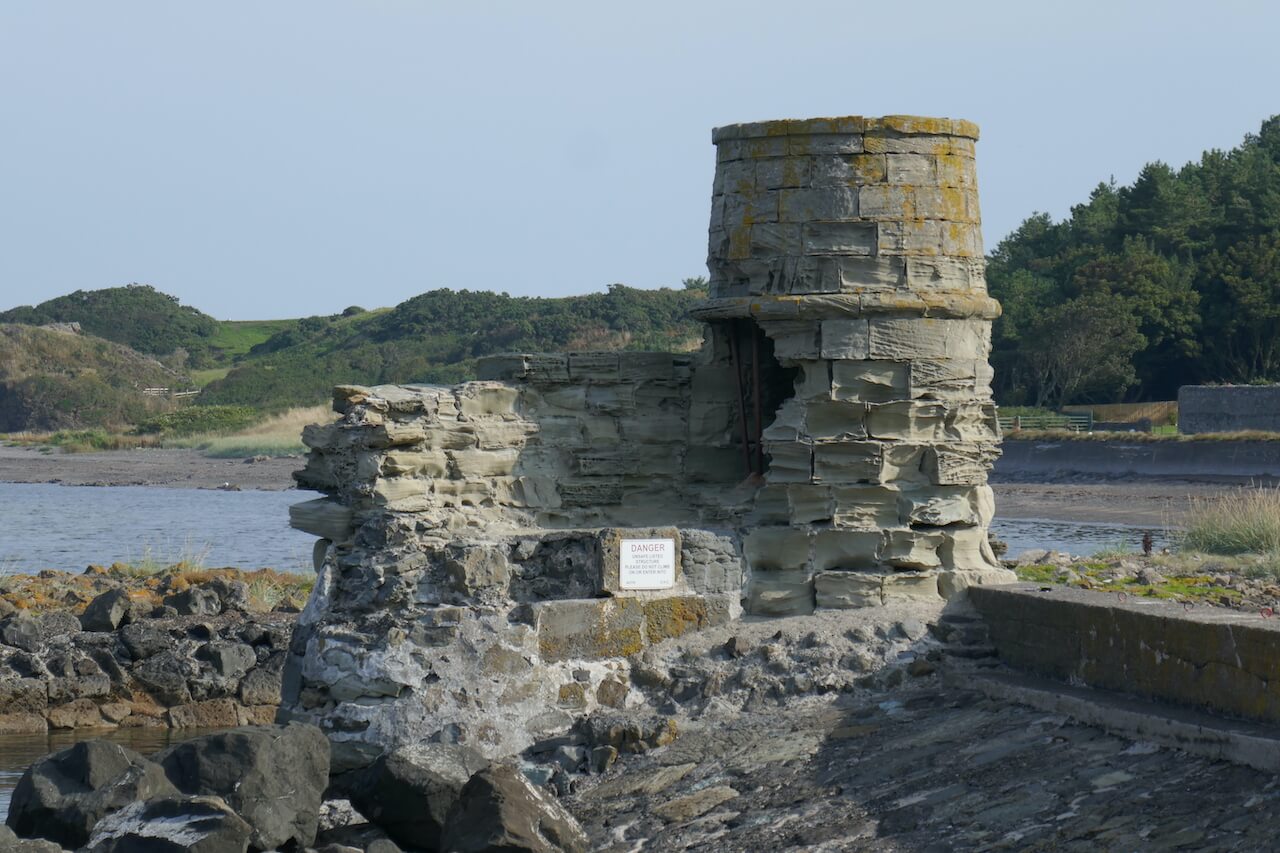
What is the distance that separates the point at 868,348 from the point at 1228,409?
997 inches

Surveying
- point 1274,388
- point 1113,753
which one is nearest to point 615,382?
point 1113,753

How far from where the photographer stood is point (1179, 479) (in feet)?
104

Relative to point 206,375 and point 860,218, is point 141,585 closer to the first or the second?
point 860,218

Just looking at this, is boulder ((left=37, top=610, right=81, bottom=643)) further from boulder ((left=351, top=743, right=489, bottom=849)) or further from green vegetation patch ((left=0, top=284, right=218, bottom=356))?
green vegetation patch ((left=0, top=284, right=218, bottom=356))

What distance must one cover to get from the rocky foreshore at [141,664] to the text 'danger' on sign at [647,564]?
234 inches

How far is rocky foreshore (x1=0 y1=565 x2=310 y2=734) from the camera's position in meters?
15.1

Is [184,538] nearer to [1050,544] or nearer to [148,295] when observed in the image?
[1050,544]

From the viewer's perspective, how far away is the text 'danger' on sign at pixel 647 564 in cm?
1020

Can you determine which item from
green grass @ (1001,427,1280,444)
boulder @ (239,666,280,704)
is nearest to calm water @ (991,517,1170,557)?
green grass @ (1001,427,1280,444)

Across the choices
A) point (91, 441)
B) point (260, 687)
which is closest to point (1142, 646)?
point (260, 687)

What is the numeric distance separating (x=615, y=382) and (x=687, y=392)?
49 centimetres

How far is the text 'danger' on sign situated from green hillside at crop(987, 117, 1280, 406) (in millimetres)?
31692

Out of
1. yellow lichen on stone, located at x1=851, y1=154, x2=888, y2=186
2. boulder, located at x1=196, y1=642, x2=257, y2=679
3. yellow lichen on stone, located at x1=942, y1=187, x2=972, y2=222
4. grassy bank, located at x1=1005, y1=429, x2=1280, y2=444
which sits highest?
yellow lichen on stone, located at x1=851, y1=154, x2=888, y2=186

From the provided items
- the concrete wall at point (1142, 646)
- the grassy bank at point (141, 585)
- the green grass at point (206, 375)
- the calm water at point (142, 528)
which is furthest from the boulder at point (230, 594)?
the green grass at point (206, 375)
